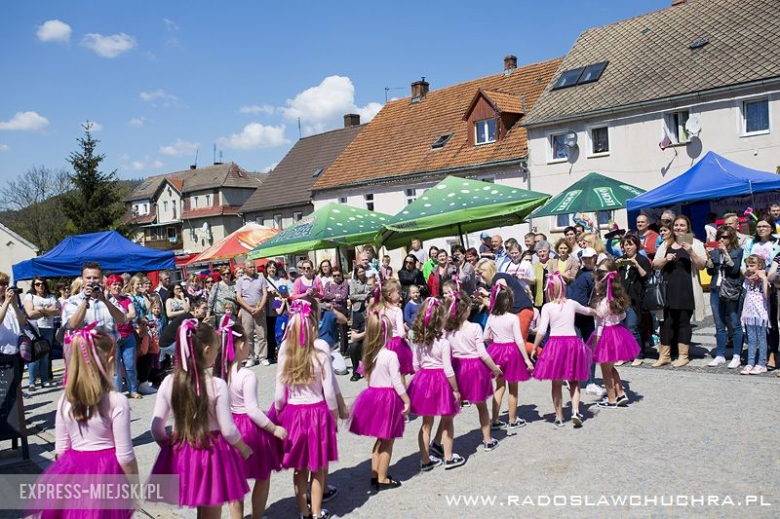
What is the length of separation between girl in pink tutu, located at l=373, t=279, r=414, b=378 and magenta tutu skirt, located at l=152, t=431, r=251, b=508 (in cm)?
326

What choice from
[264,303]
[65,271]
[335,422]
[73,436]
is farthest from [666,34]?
[73,436]

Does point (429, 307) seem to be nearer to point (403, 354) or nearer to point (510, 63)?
point (403, 354)

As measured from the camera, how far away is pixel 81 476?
399cm

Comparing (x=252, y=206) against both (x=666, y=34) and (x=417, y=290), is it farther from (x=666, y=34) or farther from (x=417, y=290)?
(x=417, y=290)

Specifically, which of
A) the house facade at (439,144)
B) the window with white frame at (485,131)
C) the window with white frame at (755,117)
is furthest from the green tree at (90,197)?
the window with white frame at (755,117)

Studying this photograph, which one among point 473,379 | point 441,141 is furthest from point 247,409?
point 441,141

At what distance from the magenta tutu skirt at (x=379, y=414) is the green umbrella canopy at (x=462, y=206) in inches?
283

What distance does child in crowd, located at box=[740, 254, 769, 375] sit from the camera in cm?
906

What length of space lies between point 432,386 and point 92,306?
17.7 ft

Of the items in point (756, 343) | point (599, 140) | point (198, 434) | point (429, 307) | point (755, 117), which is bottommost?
point (756, 343)

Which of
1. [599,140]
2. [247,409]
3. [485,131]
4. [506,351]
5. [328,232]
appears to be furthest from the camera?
[485,131]

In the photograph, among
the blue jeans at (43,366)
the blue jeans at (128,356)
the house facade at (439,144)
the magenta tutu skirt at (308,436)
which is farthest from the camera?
the house facade at (439,144)

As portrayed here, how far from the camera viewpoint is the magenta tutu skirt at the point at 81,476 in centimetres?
390

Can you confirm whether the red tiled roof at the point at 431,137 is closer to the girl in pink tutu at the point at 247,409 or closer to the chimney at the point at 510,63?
the chimney at the point at 510,63
